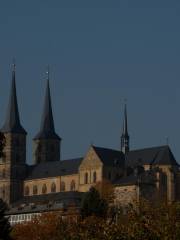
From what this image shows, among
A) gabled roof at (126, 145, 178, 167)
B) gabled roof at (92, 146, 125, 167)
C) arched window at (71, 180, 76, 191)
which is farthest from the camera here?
arched window at (71, 180, 76, 191)

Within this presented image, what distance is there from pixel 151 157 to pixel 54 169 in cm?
2546

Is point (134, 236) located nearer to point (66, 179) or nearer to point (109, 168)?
point (109, 168)

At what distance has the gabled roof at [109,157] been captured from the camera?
175750 millimetres

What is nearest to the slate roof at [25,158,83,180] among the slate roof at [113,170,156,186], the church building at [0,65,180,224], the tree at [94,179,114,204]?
the church building at [0,65,180,224]

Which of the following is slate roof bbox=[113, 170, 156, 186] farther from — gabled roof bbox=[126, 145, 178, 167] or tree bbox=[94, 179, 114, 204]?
gabled roof bbox=[126, 145, 178, 167]

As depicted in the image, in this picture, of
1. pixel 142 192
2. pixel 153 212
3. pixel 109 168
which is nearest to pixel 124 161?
pixel 109 168

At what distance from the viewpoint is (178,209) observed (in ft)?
189

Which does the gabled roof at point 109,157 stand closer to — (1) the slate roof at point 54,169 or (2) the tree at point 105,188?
(2) the tree at point 105,188

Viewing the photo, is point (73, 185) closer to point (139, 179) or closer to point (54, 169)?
point (54, 169)

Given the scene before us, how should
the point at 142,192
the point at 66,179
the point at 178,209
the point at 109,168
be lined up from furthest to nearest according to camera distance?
the point at 66,179 → the point at 109,168 → the point at 142,192 → the point at 178,209

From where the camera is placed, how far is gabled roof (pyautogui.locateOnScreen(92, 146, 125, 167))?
176 metres

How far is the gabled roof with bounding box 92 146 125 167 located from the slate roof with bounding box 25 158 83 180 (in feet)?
32.7

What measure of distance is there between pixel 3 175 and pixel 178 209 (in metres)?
141

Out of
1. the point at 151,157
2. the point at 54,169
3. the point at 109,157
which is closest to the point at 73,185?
the point at 54,169
